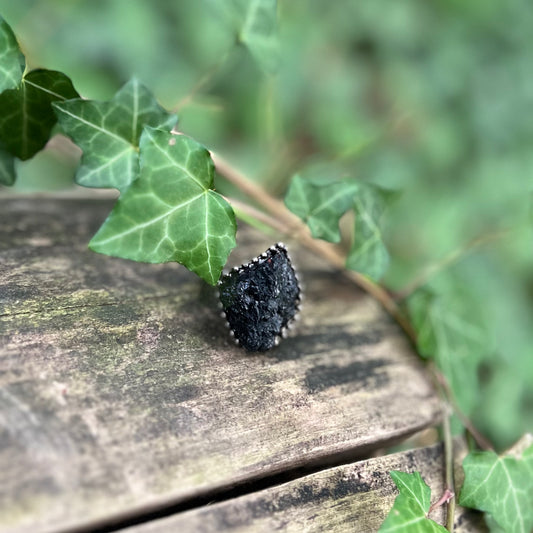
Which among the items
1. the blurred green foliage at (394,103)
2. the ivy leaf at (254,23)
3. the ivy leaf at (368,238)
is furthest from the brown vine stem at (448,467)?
the ivy leaf at (254,23)

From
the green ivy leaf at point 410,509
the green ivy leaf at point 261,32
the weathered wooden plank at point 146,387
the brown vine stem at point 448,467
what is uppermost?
the green ivy leaf at point 261,32

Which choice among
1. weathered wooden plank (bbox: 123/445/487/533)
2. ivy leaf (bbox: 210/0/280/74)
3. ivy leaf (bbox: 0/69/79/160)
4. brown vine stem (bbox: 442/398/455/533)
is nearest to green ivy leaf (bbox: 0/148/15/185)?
ivy leaf (bbox: 0/69/79/160)

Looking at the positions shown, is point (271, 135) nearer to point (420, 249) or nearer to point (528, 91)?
point (420, 249)

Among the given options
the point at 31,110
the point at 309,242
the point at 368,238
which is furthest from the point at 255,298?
the point at 31,110

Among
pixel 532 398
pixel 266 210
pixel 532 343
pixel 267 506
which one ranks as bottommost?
pixel 532 398

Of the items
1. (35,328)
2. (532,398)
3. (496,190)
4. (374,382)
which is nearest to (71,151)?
(35,328)

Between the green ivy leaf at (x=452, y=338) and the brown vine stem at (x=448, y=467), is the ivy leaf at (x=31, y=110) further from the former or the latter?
the brown vine stem at (x=448, y=467)

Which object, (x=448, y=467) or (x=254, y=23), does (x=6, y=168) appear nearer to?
(x=254, y=23)

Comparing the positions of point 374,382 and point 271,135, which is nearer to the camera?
point 374,382
